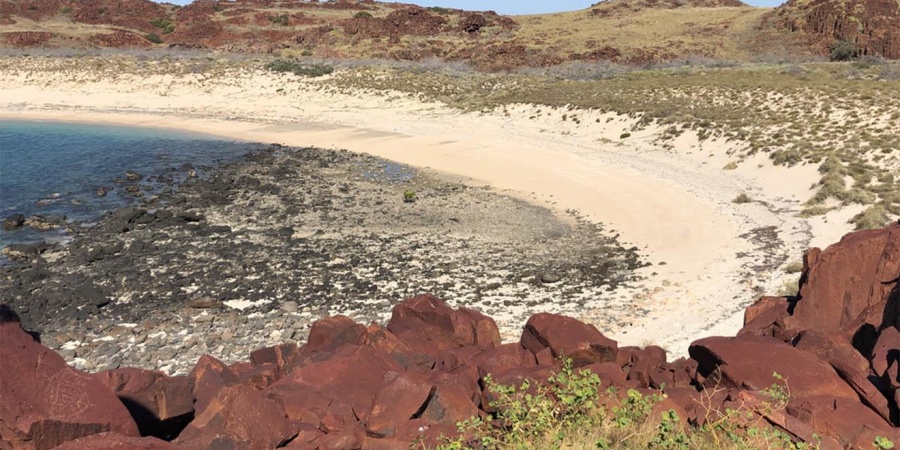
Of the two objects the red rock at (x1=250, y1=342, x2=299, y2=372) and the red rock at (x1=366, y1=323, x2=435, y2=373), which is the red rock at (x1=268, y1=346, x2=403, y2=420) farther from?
the red rock at (x1=250, y1=342, x2=299, y2=372)

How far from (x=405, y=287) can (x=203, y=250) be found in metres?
5.41

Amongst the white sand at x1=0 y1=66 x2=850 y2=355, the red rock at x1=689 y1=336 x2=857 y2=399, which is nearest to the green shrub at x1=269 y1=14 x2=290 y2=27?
the white sand at x1=0 y1=66 x2=850 y2=355

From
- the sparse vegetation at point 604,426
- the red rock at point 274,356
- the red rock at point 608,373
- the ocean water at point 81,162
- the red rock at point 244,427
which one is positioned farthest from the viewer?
the ocean water at point 81,162

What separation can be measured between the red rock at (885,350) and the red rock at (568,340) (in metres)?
Result: 2.74

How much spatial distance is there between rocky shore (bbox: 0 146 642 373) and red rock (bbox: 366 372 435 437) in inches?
198

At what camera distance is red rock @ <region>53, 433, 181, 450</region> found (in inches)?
199

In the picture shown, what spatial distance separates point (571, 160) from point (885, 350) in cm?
2029

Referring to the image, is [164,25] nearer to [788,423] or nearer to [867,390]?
[867,390]

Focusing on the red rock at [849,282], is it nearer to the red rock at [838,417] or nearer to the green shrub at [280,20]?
the red rock at [838,417]

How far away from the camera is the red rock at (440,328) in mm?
9531

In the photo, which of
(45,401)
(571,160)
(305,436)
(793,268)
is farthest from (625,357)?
(571,160)

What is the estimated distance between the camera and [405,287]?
1393cm

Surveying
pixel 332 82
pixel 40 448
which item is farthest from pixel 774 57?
pixel 40 448

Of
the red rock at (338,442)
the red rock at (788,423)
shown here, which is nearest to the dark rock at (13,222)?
the red rock at (338,442)
